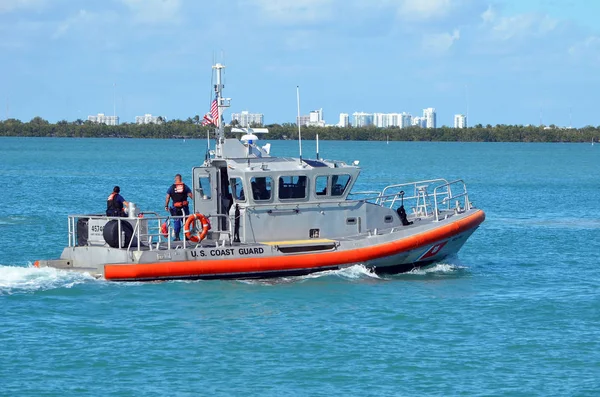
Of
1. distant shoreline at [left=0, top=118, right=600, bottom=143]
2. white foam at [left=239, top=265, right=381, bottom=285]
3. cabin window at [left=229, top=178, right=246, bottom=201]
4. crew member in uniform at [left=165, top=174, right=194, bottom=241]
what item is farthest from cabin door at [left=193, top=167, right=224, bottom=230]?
distant shoreline at [left=0, top=118, right=600, bottom=143]

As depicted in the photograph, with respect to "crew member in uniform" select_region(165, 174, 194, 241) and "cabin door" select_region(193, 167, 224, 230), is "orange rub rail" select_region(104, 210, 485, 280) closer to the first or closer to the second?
"cabin door" select_region(193, 167, 224, 230)

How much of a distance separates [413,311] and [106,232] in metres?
6.30

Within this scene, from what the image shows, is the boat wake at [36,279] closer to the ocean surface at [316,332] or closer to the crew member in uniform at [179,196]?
the ocean surface at [316,332]

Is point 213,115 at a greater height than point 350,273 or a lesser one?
greater

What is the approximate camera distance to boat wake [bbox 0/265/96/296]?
66.4ft

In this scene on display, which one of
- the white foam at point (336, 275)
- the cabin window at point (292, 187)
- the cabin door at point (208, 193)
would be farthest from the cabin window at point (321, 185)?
the cabin door at point (208, 193)

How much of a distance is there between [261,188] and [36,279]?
483cm

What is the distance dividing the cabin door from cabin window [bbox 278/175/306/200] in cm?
152

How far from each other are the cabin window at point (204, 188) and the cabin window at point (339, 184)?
8.71ft

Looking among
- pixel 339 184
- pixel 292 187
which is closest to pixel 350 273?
pixel 339 184

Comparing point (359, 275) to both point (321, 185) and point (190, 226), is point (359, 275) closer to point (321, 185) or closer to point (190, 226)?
point (321, 185)

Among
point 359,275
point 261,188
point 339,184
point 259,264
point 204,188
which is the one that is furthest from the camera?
point 204,188

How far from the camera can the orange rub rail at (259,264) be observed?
20.3 meters

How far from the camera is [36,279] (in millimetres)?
20547
